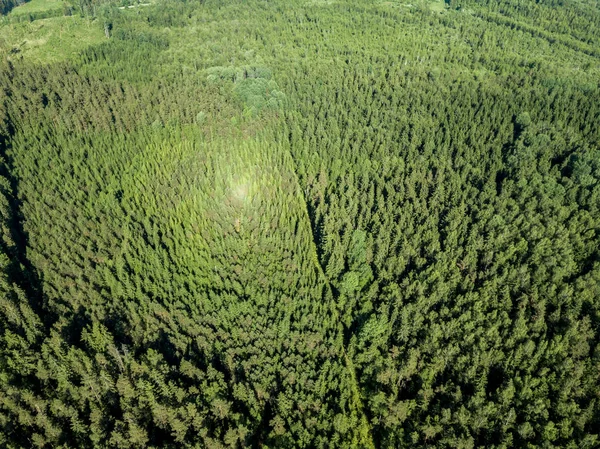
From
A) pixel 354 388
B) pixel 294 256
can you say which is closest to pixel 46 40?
pixel 294 256

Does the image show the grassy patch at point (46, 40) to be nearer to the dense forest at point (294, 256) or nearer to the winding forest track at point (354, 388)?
the dense forest at point (294, 256)

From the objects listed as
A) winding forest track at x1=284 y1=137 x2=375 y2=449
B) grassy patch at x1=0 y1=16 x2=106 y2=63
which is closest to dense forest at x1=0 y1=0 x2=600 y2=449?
winding forest track at x1=284 y1=137 x2=375 y2=449

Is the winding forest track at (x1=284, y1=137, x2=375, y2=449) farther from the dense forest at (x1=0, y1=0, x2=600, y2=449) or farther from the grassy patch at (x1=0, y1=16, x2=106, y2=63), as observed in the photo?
the grassy patch at (x1=0, y1=16, x2=106, y2=63)

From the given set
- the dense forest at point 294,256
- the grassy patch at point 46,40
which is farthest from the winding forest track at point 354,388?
the grassy patch at point 46,40

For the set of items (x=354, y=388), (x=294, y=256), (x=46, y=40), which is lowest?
(x=354, y=388)

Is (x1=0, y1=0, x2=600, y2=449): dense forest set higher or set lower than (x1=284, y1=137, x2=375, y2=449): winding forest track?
higher

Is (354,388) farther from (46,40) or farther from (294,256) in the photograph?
(46,40)
